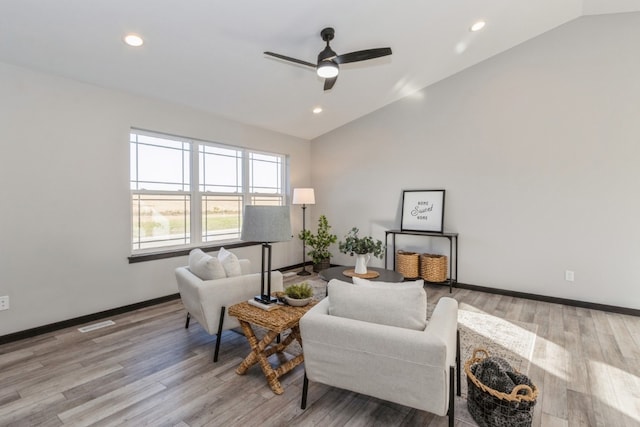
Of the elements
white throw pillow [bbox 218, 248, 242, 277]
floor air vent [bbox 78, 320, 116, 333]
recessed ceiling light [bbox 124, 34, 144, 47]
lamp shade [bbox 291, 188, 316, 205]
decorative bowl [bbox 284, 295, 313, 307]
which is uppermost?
recessed ceiling light [bbox 124, 34, 144, 47]

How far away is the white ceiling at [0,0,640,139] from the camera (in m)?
2.58

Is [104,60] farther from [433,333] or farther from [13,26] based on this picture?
[433,333]

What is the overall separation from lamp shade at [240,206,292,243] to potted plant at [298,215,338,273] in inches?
135

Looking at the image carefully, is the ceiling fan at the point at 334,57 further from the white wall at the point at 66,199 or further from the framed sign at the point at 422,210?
the framed sign at the point at 422,210

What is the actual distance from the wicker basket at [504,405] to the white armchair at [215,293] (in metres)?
1.83

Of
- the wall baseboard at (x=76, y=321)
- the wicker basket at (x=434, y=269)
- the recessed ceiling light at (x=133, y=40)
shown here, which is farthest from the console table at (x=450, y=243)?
the recessed ceiling light at (x=133, y=40)

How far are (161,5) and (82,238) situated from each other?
2.47m

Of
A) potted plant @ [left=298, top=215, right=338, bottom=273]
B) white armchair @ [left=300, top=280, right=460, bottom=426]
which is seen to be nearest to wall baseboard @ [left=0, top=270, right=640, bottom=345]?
potted plant @ [left=298, top=215, right=338, bottom=273]

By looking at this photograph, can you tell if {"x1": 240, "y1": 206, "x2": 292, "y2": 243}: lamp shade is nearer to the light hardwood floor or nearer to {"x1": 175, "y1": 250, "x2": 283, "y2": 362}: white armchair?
{"x1": 175, "y1": 250, "x2": 283, "y2": 362}: white armchair

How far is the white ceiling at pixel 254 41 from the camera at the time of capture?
8.48ft

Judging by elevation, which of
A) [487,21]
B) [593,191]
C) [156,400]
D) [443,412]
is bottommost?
[156,400]

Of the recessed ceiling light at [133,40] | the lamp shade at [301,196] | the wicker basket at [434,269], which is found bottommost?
the wicker basket at [434,269]

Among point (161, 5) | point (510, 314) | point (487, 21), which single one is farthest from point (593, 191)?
point (161, 5)

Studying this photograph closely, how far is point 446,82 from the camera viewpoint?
485 centimetres
